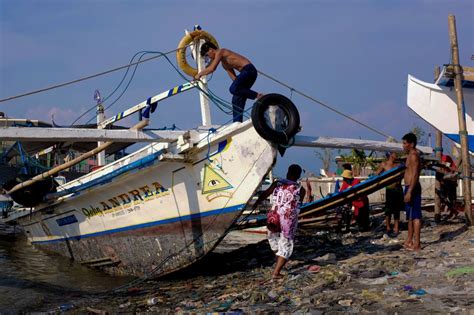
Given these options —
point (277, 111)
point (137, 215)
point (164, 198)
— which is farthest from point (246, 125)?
point (137, 215)

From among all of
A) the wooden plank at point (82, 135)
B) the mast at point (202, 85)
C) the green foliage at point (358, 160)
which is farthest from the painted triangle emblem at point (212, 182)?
the green foliage at point (358, 160)

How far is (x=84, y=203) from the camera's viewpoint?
920 cm

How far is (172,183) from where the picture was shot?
25.3 ft

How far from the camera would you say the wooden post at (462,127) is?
8.45 meters

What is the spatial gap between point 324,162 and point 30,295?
22.3 m

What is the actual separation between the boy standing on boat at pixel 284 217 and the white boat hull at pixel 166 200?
54cm

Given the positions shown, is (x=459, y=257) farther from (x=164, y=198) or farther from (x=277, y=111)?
(x=164, y=198)

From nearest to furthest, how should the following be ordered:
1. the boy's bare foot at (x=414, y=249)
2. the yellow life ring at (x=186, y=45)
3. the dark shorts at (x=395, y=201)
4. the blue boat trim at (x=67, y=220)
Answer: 1. the boy's bare foot at (x=414, y=249)
2. the yellow life ring at (x=186, y=45)
3. the dark shorts at (x=395, y=201)
4. the blue boat trim at (x=67, y=220)

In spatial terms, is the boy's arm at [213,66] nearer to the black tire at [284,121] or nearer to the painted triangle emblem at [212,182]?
the black tire at [284,121]

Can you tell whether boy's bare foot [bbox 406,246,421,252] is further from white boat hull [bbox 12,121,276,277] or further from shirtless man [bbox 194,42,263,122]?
shirtless man [bbox 194,42,263,122]

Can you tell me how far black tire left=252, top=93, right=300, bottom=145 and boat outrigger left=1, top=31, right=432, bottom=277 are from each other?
0.04 ft

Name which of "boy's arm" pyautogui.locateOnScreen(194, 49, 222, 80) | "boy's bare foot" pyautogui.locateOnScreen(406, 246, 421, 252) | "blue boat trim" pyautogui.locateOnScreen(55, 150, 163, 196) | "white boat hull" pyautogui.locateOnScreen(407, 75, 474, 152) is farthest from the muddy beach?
"white boat hull" pyautogui.locateOnScreen(407, 75, 474, 152)

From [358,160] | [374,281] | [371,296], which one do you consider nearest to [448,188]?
[374,281]

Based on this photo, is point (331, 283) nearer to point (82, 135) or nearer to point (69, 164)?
→ point (82, 135)
